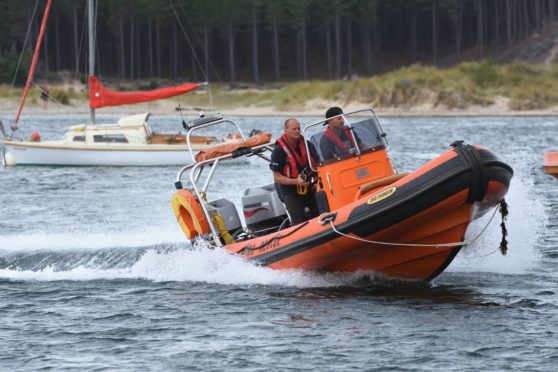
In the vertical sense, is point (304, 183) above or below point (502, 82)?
above

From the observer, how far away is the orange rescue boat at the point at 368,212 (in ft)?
37.3

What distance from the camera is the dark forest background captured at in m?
84.6

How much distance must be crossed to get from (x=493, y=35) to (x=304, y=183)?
84026mm

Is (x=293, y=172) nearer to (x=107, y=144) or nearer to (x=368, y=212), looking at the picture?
(x=368, y=212)

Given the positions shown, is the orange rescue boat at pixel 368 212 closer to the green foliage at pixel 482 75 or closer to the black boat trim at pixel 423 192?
the black boat trim at pixel 423 192

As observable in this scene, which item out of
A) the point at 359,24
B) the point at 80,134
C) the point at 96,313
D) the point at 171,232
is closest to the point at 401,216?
the point at 96,313

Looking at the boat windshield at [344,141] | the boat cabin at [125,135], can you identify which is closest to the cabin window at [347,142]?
the boat windshield at [344,141]

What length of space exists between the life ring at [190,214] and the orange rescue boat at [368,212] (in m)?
0.01

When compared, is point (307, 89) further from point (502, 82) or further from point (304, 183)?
point (304, 183)

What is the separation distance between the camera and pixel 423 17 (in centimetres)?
9644

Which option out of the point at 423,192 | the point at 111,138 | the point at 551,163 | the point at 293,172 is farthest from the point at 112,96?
the point at 423,192

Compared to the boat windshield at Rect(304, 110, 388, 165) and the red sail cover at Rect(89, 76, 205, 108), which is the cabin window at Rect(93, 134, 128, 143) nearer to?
the red sail cover at Rect(89, 76, 205, 108)

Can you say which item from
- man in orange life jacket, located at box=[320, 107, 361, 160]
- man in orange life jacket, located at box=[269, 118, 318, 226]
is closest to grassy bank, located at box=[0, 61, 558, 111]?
man in orange life jacket, located at box=[269, 118, 318, 226]

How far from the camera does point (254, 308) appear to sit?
12.0m
